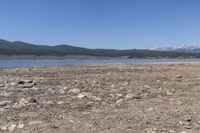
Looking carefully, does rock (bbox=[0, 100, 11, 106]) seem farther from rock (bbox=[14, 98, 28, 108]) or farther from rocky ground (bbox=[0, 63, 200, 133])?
rock (bbox=[14, 98, 28, 108])

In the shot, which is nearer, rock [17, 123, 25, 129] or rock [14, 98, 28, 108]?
rock [17, 123, 25, 129]

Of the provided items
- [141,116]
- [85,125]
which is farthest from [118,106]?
[85,125]

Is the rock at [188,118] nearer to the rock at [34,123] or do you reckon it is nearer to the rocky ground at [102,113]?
the rocky ground at [102,113]

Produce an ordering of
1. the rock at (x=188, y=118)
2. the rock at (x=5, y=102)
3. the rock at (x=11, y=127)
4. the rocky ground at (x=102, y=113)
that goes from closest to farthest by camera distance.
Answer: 1. the rock at (x=11, y=127)
2. the rocky ground at (x=102, y=113)
3. the rock at (x=188, y=118)
4. the rock at (x=5, y=102)

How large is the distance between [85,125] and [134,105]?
295cm

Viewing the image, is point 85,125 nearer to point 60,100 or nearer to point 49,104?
point 49,104

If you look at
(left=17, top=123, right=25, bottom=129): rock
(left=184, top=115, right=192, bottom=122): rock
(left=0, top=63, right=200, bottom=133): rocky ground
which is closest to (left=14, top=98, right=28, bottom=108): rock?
(left=0, top=63, right=200, bottom=133): rocky ground

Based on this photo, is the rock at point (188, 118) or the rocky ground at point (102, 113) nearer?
the rocky ground at point (102, 113)

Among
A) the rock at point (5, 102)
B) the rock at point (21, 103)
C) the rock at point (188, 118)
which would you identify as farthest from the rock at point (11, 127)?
the rock at point (188, 118)

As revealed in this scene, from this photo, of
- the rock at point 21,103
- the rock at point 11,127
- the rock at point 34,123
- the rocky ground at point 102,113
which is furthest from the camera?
the rock at point 21,103

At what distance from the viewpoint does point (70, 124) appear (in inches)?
344

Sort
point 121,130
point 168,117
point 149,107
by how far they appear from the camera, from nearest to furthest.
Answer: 1. point 121,130
2. point 168,117
3. point 149,107

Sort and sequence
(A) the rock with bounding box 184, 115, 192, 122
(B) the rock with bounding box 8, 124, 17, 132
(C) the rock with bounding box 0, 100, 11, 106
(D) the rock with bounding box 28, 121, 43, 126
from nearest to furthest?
(B) the rock with bounding box 8, 124, 17, 132, (D) the rock with bounding box 28, 121, 43, 126, (A) the rock with bounding box 184, 115, 192, 122, (C) the rock with bounding box 0, 100, 11, 106

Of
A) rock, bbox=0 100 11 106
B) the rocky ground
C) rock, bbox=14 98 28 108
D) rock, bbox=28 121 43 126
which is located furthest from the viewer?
rock, bbox=0 100 11 106
